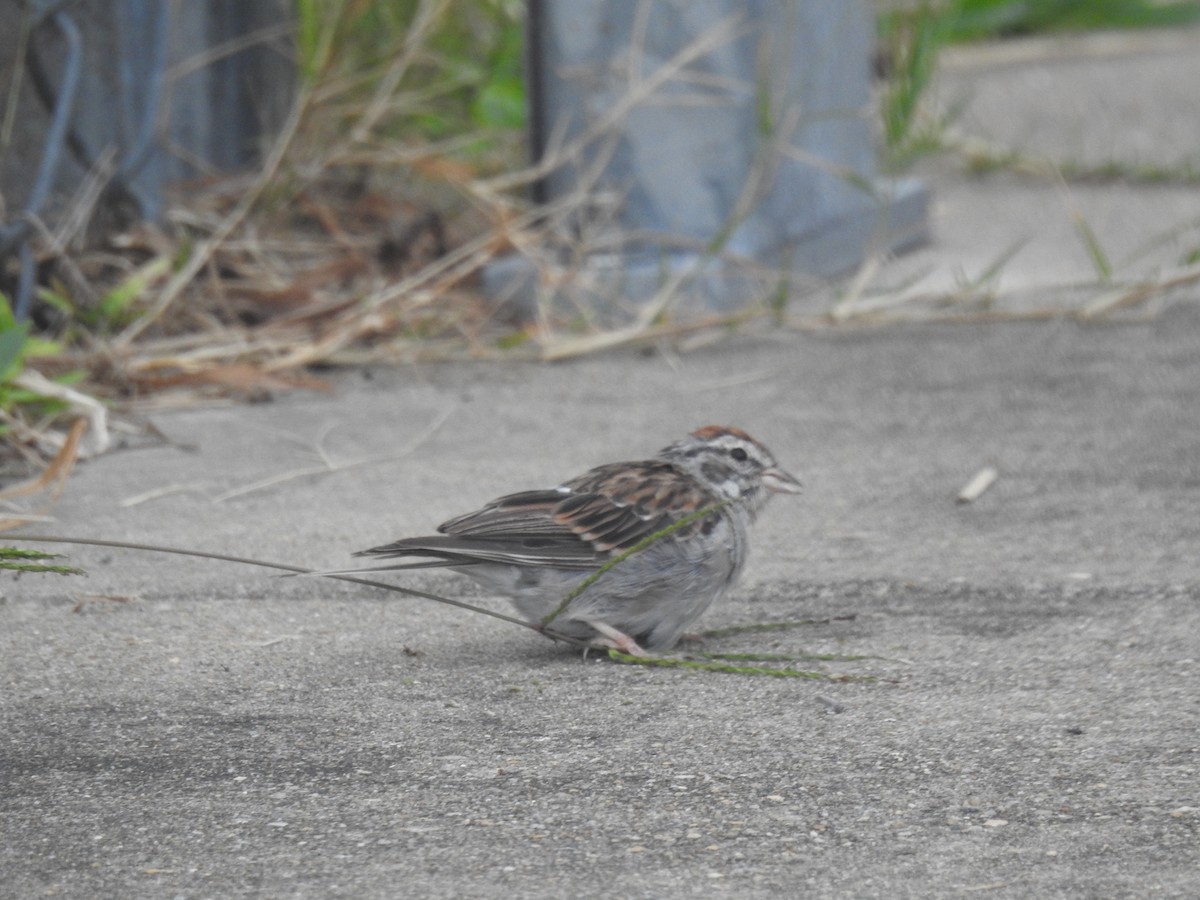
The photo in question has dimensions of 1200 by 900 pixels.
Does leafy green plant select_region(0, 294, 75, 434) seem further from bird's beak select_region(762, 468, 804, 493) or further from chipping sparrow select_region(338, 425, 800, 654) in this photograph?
bird's beak select_region(762, 468, 804, 493)

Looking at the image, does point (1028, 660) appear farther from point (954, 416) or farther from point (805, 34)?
point (805, 34)

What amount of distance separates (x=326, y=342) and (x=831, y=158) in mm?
2426

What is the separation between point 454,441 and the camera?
17.1ft

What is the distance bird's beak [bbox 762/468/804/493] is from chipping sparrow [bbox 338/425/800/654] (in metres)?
0.26

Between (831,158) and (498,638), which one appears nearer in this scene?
(498,638)

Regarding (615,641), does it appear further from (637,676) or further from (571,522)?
(571,522)

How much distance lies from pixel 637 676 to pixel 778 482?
0.74 metres

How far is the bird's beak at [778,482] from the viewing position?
396cm

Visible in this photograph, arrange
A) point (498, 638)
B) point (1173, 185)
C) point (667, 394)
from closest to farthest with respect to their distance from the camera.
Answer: point (498, 638)
point (667, 394)
point (1173, 185)

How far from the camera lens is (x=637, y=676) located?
346 cm

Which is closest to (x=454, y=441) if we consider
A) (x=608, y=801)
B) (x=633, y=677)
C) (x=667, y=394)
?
(x=667, y=394)

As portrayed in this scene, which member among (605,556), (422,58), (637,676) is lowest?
(637,676)

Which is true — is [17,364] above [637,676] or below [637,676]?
above

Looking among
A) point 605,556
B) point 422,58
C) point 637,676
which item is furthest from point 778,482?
point 422,58
